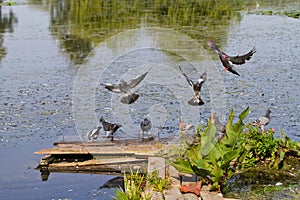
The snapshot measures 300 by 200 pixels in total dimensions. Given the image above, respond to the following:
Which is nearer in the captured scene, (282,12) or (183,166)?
(183,166)

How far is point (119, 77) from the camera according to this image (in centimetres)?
1349

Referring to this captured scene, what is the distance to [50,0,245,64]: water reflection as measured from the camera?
1922 centimetres

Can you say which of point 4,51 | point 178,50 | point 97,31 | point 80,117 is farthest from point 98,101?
point 97,31

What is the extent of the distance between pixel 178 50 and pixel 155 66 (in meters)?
2.16

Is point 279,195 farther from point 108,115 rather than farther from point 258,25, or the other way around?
point 258,25

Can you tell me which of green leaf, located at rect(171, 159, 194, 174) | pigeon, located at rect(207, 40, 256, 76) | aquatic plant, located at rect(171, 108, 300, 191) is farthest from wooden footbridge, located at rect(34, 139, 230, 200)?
pigeon, located at rect(207, 40, 256, 76)

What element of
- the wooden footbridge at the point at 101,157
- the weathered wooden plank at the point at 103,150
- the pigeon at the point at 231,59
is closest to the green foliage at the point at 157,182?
the wooden footbridge at the point at 101,157

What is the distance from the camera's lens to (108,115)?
35.0ft

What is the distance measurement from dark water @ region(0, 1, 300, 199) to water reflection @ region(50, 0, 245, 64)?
0.18 feet

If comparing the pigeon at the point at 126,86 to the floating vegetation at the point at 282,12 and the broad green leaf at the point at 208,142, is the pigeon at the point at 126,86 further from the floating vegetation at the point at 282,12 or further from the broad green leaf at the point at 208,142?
the floating vegetation at the point at 282,12

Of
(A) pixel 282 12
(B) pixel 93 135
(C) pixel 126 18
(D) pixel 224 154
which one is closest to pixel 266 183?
(D) pixel 224 154

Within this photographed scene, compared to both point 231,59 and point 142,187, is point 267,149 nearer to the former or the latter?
point 142,187

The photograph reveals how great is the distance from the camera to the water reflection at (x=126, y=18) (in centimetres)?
1922

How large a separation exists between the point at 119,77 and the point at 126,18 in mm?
10349
